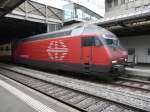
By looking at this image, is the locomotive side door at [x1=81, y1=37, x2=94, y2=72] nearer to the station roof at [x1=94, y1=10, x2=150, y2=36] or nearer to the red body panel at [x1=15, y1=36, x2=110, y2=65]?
the red body panel at [x1=15, y1=36, x2=110, y2=65]

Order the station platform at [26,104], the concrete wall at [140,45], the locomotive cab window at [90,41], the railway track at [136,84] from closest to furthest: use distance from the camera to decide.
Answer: the station platform at [26,104] < the railway track at [136,84] < the locomotive cab window at [90,41] < the concrete wall at [140,45]

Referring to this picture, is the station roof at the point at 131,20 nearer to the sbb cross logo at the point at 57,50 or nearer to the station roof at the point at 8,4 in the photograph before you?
the sbb cross logo at the point at 57,50

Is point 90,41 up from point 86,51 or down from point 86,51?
up

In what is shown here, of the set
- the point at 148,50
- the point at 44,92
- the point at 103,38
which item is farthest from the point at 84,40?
the point at 148,50

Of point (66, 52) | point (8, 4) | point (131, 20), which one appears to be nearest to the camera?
point (66, 52)

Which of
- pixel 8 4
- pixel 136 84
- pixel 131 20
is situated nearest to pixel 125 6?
pixel 131 20

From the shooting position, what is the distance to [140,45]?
20688 mm

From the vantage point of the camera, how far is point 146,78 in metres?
12.1

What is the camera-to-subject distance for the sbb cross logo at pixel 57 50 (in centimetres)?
1287

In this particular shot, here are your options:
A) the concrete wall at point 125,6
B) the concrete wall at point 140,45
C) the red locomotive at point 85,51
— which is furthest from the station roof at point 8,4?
the concrete wall at point 140,45

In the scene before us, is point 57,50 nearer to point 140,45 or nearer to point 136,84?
point 136,84

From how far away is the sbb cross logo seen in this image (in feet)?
42.2

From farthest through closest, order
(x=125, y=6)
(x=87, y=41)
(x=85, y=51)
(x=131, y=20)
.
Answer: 1. (x=125, y=6)
2. (x=131, y=20)
3. (x=85, y=51)
4. (x=87, y=41)

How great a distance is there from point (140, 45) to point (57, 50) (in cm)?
1102
